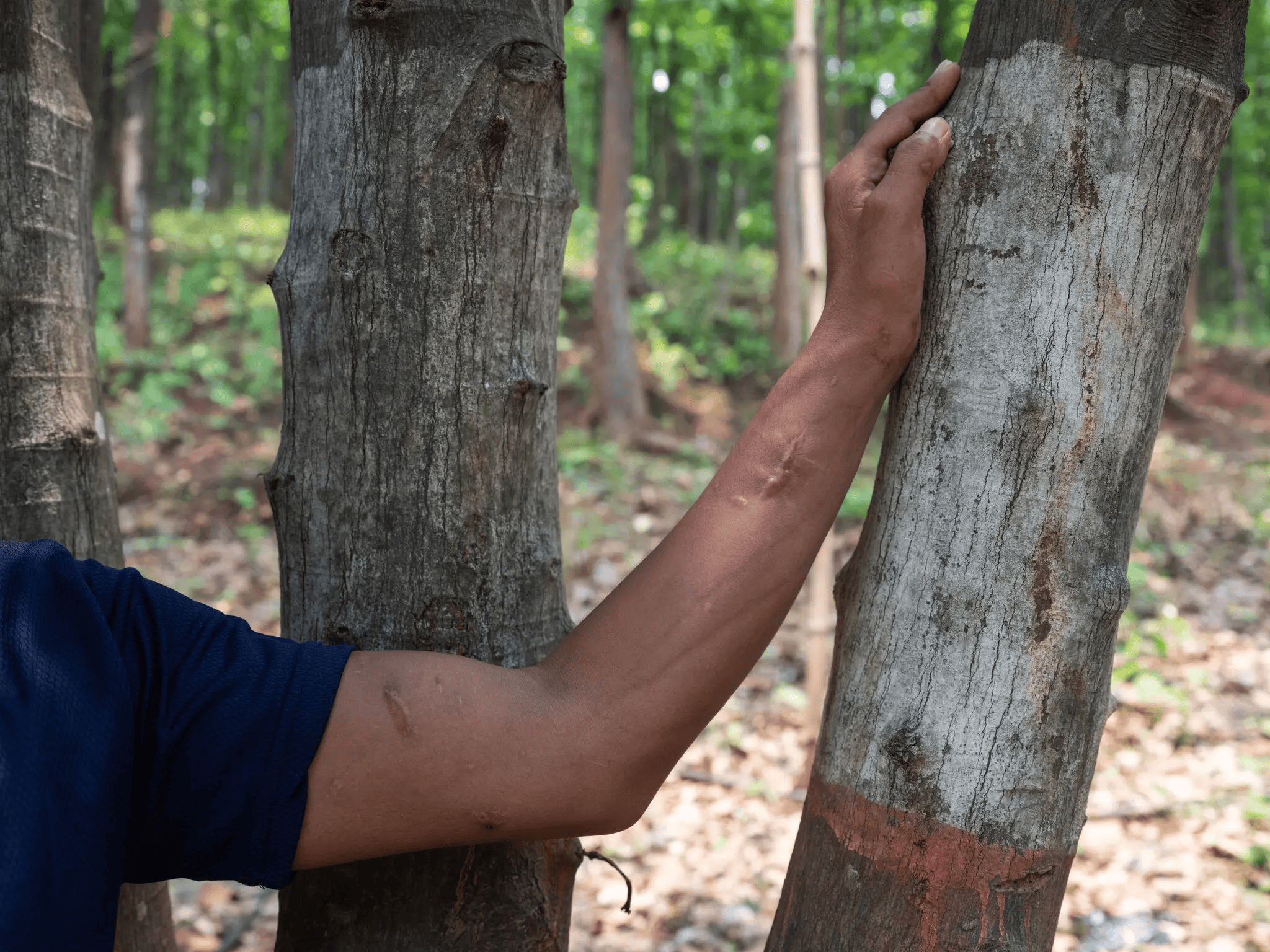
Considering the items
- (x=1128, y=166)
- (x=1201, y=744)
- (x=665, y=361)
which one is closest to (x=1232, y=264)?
(x=665, y=361)

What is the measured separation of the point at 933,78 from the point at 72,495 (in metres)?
1.74

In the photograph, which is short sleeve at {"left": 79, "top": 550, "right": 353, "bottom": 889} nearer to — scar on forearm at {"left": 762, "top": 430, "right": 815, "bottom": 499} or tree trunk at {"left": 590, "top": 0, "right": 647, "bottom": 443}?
scar on forearm at {"left": 762, "top": 430, "right": 815, "bottom": 499}

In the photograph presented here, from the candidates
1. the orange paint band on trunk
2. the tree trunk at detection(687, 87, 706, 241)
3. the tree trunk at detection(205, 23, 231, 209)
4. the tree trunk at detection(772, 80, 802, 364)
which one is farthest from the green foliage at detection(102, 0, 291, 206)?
the orange paint band on trunk

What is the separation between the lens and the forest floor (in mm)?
2867

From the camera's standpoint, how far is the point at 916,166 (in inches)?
45.6

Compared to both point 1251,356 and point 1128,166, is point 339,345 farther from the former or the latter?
point 1251,356

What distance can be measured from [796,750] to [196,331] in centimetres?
1012

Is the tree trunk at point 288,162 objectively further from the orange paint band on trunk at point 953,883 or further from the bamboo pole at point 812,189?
the bamboo pole at point 812,189

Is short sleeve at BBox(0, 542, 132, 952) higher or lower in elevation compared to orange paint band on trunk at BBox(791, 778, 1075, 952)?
higher

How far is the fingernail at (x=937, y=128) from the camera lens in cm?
117

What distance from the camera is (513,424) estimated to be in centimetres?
140

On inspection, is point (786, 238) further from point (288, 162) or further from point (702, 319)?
point (288, 162)

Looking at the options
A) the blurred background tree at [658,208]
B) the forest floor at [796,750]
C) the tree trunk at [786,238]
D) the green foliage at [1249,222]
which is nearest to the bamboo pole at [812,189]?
the forest floor at [796,750]

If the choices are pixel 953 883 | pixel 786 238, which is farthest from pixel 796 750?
pixel 786 238
